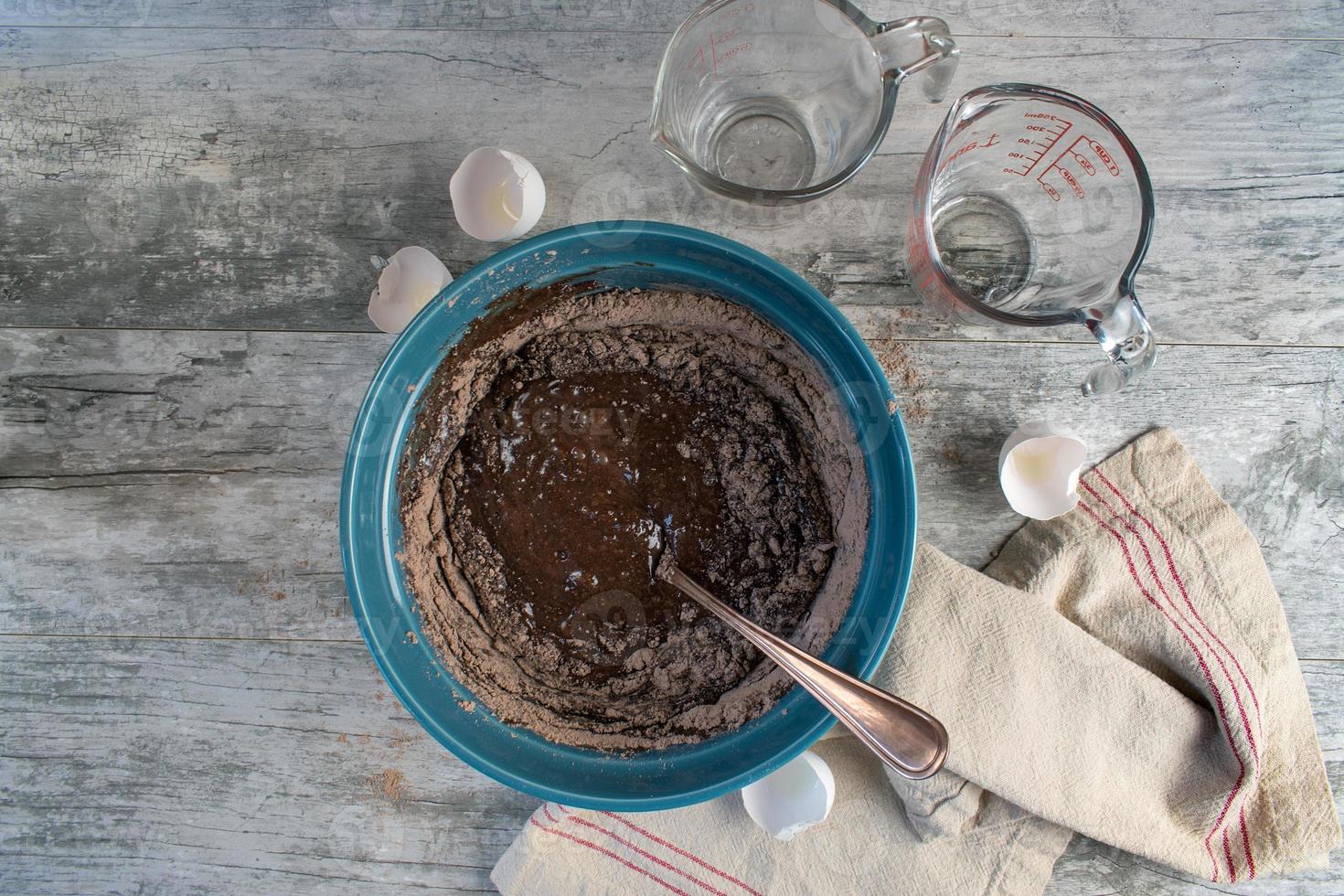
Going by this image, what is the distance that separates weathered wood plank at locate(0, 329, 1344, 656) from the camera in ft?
3.75

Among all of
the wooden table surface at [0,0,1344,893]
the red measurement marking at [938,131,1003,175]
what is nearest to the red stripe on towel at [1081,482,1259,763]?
the wooden table surface at [0,0,1344,893]

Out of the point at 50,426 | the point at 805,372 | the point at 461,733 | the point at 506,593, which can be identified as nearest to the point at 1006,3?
the point at 805,372

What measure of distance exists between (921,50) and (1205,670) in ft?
3.05

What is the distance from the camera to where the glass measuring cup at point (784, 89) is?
973 mm

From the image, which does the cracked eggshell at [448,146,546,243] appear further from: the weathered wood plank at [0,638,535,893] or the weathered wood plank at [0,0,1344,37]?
the weathered wood plank at [0,638,535,893]

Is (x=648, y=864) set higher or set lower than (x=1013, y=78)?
lower

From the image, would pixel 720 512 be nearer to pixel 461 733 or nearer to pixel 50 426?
pixel 461 733

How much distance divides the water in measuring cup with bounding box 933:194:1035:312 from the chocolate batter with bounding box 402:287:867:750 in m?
0.32

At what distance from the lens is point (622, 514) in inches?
→ 43.9

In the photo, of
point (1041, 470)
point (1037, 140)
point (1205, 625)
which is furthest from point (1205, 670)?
point (1037, 140)

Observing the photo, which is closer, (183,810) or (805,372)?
(805,372)

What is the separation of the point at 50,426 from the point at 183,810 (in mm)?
622

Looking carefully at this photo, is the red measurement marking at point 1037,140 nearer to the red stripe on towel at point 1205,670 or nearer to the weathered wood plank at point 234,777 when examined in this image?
the red stripe on towel at point 1205,670

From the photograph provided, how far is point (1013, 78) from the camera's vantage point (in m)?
1.14
